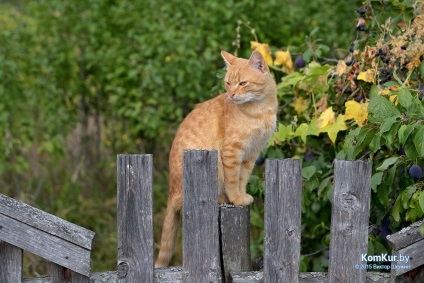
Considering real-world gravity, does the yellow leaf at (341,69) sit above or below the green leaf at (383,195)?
above

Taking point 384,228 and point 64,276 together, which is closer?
point 64,276

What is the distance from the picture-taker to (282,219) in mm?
2578

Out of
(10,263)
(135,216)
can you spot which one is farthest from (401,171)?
(10,263)

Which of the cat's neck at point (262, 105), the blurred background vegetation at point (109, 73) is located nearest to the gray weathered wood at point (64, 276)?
the cat's neck at point (262, 105)

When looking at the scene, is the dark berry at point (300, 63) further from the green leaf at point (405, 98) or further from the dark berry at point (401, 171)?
the green leaf at point (405, 98)

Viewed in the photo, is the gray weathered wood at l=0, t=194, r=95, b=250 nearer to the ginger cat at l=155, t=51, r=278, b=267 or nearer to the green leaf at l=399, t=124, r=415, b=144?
the ginger cat at l=155, t=51, r=278, b=267

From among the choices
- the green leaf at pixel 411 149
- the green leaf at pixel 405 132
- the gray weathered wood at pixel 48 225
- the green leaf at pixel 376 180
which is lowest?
the gray weathered wood at pixel 48 225

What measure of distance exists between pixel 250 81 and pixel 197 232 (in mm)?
1134

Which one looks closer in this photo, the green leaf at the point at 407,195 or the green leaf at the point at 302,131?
the green leaf at the point at 407,195

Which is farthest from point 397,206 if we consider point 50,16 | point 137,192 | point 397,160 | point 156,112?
point 50,16

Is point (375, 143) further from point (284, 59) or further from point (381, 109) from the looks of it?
point (284, 59)

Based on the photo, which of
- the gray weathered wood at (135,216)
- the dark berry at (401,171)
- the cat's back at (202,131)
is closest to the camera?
the gray weathered wood at (135,216)

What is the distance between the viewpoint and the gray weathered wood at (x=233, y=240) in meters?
2.78

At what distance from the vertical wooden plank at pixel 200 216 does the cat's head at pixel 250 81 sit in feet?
3.02
